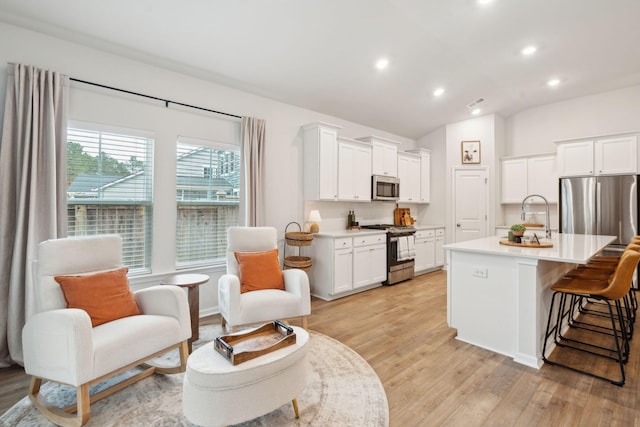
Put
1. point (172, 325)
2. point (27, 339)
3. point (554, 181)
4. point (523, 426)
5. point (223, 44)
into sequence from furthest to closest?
point (554, 181)
point (223, 44)
point (172, 325)
point (27, 339)
point (523, 426)

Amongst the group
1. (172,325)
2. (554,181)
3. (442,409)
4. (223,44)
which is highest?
(223,44)

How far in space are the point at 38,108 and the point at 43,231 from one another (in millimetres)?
1011

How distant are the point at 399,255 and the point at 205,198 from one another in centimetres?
315

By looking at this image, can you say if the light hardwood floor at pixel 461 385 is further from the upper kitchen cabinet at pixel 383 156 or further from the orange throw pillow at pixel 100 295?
the upper kitchen cabinet at pixel 383 156

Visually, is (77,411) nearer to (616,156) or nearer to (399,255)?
(399,255)

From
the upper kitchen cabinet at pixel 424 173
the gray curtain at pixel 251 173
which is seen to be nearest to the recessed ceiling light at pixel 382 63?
the gray curtain at pixel 251 173

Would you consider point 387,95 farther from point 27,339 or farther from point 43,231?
point 27,339

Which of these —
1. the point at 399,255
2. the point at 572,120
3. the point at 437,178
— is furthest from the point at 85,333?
the point at 572,120

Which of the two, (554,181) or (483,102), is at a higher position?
(483,102)

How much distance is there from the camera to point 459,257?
2977 mm

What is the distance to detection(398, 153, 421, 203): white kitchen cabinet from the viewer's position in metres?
6.01

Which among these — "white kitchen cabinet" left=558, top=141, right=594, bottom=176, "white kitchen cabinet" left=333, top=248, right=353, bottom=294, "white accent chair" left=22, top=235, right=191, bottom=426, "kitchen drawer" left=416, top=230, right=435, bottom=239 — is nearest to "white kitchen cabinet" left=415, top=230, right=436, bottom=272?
"kitchen drawer" left=416, top=230, right=435, bottom=239

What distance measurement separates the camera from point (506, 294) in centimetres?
265

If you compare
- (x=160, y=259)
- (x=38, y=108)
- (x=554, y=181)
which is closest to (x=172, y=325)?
(x=160, y=259)
